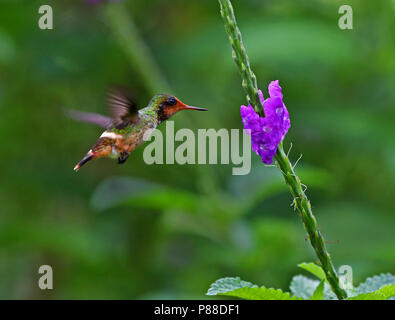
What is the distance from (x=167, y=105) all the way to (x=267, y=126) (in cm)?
25

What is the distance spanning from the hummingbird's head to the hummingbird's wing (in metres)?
0.05

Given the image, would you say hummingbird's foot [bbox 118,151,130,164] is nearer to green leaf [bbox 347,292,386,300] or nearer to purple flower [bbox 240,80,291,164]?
purple flower [bbox 240,80,291,164]

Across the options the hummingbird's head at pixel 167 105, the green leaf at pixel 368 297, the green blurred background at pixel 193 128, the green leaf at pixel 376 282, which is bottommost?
the green leaf at pixel 368 297

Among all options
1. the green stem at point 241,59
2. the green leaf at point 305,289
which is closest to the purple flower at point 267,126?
the green stem at point 241,59

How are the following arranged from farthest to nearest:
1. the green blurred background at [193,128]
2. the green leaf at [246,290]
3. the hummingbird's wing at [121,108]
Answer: the green blurred background at [193,128]
the hummingbird's wing at [121,108]
the green leaf at [246,290]

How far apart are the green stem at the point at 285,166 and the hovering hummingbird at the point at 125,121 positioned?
0.64ft

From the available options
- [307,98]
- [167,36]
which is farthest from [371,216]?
[167,36]

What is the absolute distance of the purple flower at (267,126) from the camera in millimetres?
920

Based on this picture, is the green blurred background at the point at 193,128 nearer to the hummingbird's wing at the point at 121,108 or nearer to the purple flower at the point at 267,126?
the hummingbird's wing at the point at 121,108

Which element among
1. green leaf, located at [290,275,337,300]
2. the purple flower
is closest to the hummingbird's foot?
the purple flower

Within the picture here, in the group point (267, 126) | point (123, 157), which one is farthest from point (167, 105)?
point (267, 126)

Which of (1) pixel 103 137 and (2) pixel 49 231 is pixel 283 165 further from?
(2) pixel 49 231

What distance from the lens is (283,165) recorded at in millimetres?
961

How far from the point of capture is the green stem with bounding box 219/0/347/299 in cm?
89
